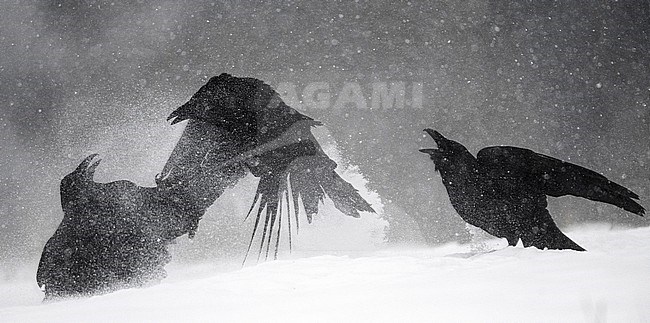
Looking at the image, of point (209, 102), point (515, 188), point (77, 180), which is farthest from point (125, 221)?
point (515, 188)

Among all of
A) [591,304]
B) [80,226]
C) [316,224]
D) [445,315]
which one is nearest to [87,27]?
[80,226]

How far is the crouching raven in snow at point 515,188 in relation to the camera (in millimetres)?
1670

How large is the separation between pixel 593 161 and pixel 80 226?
1.81 m

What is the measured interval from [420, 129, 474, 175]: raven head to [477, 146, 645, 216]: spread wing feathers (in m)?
0.06

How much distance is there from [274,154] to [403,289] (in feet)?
2.11

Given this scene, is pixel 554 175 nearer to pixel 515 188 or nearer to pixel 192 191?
pixel 515 188

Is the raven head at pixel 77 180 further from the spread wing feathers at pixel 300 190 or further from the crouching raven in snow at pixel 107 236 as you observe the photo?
the spread wing feathers at pixel 300 190

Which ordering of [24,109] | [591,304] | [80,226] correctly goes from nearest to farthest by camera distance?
[591,304] → [80,226] → [24,109]

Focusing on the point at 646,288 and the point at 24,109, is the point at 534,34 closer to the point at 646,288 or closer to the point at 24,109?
the point at 646,288

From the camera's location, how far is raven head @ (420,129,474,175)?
5.77 feet

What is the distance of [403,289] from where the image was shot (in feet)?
4.89

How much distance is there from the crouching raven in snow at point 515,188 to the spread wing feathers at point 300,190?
33 centimetres

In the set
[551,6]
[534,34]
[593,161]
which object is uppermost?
[551,6]

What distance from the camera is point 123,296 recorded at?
1575 millimetres
